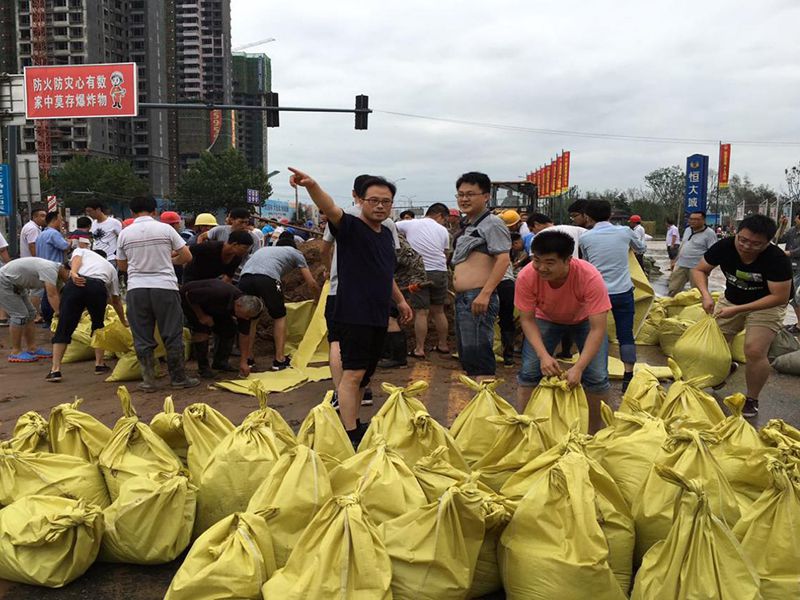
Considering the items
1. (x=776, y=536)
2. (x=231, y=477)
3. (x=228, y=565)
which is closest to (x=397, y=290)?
(x=231, y=477)

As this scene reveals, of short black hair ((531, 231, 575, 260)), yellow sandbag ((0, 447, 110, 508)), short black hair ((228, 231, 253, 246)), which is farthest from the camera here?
short black hair ((228, 231, 253, 246))

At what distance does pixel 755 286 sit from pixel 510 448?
8.43 ft

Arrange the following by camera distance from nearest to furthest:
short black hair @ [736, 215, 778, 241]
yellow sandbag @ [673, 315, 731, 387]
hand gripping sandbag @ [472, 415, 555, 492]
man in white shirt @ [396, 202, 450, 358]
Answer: hand gripping sandbag @ [472, 415, 555, 492], short black hair @ [736, 215, 778, 241], yellow sandbag @ [673, 315, 731, 387], man in white shirt @ [396, 202, 450, 358]

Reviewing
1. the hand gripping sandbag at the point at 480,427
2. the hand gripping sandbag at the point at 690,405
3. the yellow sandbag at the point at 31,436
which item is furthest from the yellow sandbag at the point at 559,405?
the yellow sandbag at the point at 31,436

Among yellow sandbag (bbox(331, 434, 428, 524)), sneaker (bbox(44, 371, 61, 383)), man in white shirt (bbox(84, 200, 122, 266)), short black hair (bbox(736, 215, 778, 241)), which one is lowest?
sneaker (bbox(44, 371, 61, 383))

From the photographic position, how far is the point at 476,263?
418 centimetres

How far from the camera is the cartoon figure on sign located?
692 inches

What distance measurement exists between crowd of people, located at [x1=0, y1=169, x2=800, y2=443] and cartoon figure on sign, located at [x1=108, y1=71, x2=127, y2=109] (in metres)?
10.8

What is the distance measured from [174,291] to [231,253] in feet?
2.15

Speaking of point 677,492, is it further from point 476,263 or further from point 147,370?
point 147,370

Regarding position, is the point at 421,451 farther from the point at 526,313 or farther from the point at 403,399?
the point at 526,313

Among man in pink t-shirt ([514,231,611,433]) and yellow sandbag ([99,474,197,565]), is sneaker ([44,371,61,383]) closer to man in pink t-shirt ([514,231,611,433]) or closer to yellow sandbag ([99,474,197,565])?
yellow sandbag ([99,474,197,565])

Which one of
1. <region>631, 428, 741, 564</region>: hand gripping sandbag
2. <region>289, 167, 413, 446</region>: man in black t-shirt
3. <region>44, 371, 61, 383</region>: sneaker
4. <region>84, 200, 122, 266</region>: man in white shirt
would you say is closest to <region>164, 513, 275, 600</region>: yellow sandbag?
<region>631, 428, 741, 564</region>: hand gripping sandbag

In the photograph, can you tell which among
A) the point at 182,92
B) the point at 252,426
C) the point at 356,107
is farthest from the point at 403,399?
the point at 182,92
